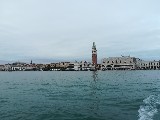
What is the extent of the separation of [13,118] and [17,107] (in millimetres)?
3936

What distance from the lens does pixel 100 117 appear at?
1820 cm

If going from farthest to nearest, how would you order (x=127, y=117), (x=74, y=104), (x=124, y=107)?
(x=74, y=104) → (x=124, y=107) → (x=127, y=117)

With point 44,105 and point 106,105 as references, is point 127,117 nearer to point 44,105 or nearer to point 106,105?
point 106,105

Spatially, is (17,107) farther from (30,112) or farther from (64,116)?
(64,116)

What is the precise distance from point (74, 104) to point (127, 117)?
6.30 metres

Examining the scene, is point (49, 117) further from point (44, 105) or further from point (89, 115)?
point (44, 105)

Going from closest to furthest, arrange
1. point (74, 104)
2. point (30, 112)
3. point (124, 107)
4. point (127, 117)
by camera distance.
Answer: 1. point (127, 117)
2. point (30, 112)
3. point (124, 107)
4. point (74, 104)

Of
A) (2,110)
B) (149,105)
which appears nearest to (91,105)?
(149,105)

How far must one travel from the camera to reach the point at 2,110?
2105cm

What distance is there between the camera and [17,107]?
22062mm

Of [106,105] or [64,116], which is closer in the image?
[64,116]

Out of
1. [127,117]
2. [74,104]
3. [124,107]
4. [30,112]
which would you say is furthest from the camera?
[74,104]

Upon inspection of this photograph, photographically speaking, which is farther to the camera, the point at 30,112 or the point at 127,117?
the point at 30,112

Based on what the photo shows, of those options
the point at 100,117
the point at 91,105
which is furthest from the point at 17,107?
the point at 100,117
